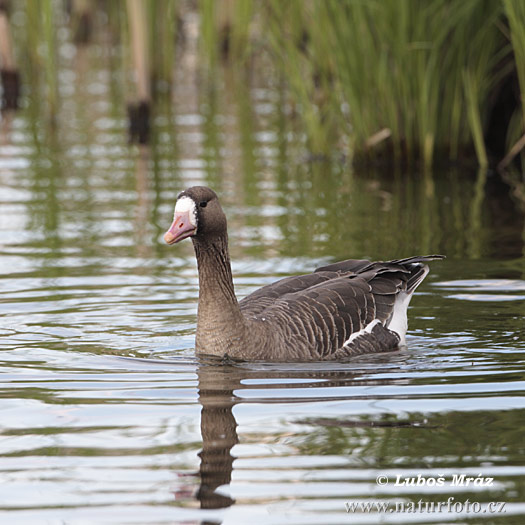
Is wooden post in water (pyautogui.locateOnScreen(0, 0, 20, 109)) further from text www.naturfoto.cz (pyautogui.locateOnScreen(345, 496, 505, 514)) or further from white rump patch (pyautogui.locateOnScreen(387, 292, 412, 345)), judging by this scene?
text www.naturfoto.cz (pyautogui.locateOnScreen(345, 496, 505, 514))

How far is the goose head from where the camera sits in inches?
304

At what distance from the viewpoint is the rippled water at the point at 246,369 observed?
18.3 feet

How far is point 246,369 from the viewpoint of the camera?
26.0ft

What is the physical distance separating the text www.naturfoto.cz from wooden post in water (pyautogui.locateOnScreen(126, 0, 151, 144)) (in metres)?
13.6

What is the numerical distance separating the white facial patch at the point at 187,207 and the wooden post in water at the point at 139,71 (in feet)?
35.1

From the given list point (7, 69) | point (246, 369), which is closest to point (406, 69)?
point (246, 369)

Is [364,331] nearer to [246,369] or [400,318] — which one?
[400,318]

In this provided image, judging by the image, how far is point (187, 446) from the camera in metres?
6.27

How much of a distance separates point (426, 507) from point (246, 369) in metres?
2.75

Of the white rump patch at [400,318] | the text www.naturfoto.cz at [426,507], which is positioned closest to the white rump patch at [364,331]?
the white rump patch at [400,318]

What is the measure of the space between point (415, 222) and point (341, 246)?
1.57 meters

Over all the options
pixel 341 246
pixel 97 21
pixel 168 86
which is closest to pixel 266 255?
pixel 341 246

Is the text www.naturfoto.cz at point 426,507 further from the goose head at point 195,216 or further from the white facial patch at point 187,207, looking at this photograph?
the white facial patch at point 187,207

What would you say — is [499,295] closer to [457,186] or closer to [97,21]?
[457,186]
